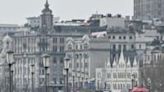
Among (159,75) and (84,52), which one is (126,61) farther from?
(159,75)

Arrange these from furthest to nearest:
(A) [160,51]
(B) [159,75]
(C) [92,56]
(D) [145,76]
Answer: (C) [92,56]
(A) [160,51]
(D) [145,76]
(B) [159,75]

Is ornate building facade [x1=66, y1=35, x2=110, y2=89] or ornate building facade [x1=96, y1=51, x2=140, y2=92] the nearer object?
ornate building facade [x1=96, y1=51, x2=140, y2=92]

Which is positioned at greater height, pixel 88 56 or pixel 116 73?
pixel 88 56

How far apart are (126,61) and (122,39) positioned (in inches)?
620

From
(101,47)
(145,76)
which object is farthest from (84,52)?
(145,76)

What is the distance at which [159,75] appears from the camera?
402 ft

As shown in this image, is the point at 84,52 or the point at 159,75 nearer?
the point at 159,75

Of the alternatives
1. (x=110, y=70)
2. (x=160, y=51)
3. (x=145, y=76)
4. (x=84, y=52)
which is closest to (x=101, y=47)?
(x=84, y=52)

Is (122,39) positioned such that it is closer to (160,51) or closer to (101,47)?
(101,47)

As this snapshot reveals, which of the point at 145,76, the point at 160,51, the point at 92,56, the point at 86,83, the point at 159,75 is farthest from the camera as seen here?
the point at 92,56

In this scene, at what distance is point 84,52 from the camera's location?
194500 mm

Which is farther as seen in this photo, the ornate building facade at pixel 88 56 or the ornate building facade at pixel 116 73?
the ornate building facade at pixel 88 56

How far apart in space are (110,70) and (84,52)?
16.7 m

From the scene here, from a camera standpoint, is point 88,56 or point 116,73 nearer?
point 116,73
